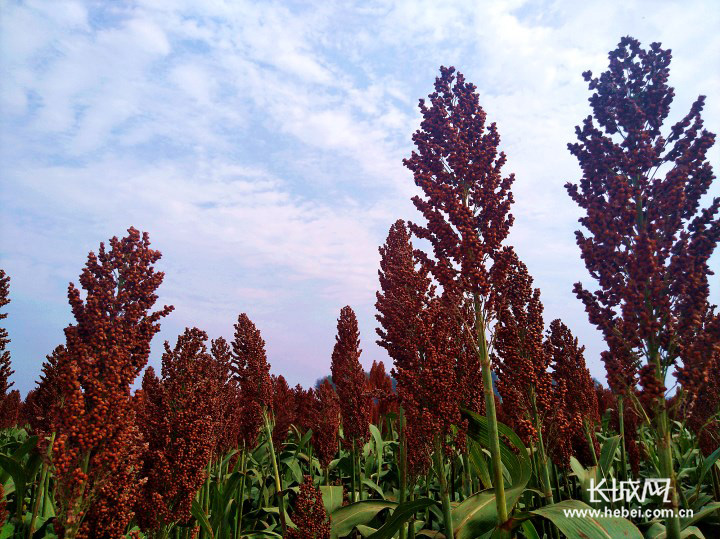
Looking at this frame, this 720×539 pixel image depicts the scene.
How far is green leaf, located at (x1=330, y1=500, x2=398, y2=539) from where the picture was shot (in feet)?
Result: 16.4

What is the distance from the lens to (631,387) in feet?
13.8

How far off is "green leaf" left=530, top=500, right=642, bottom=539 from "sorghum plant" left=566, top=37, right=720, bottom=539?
656 mm

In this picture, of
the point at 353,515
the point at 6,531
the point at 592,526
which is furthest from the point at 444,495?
the point at 6,531

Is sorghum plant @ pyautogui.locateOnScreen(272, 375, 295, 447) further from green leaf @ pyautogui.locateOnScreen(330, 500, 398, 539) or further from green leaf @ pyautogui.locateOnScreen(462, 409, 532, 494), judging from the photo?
green leaf @ pyautogui.locateOnScreen(462, 409, 532, 494)

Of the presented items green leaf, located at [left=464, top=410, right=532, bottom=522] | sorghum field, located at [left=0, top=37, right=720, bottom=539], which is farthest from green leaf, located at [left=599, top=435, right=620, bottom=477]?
green leaf, located at [left=464, top=410, right=532, bottom=522]

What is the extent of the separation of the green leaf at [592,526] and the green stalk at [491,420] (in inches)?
12.6

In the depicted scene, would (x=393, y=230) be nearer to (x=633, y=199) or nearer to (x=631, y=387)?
(x=633, y=199)

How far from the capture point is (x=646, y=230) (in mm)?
4297

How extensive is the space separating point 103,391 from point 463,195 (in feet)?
11.3

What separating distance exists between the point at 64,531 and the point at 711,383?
26.2ft

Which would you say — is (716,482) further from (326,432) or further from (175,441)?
(175,441)

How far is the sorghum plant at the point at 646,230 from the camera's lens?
13.2ft

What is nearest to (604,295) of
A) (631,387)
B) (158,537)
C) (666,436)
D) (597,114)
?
(631,387)

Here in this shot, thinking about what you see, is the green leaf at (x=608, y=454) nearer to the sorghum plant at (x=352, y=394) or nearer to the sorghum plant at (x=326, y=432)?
the sorghum plant at (x=352, y=394)
